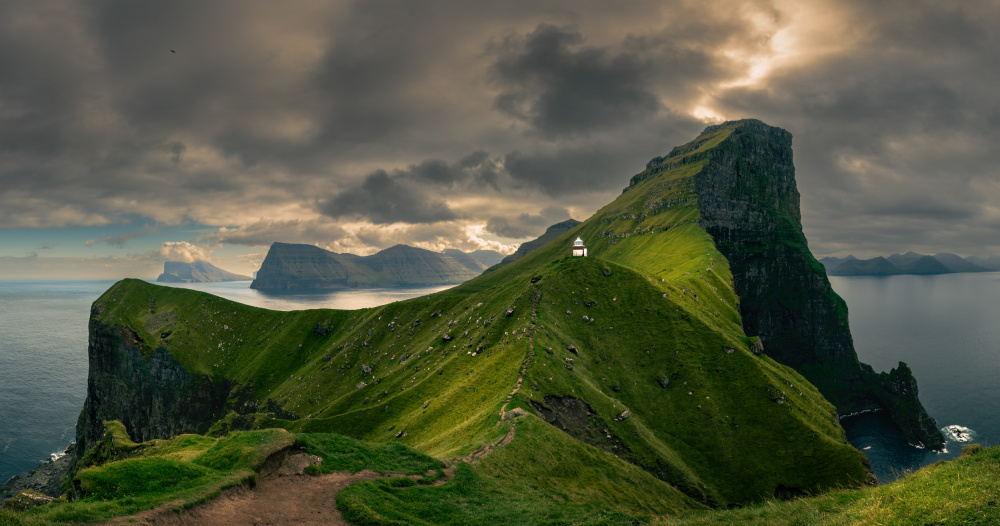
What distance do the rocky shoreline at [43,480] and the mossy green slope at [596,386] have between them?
142 ft

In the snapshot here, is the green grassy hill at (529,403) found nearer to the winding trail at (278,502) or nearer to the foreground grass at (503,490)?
the foreground grass at (503,490)

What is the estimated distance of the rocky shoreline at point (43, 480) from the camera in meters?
119

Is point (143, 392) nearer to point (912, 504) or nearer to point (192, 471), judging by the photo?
point (192, 471)

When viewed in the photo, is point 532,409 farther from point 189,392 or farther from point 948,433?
point 948,433

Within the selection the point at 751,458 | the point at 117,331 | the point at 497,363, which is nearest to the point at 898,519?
the point at 497,363

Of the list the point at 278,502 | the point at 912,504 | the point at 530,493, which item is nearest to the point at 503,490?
the point at 530,493

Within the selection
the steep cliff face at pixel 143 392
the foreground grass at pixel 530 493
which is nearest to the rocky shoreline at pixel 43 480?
the steep cliff face at pixel 143 392

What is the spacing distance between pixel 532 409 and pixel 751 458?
44.2 metres

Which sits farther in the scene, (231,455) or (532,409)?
(532,409)

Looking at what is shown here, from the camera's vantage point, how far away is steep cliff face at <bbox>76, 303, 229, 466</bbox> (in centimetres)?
14838

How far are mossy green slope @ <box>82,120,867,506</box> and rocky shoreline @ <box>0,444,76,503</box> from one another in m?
43.2

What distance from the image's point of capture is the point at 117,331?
538 ft

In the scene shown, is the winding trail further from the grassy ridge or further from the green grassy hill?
the green grassy hill

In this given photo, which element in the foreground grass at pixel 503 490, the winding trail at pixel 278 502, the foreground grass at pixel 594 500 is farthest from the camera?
the winding trail at pixel 278 502
